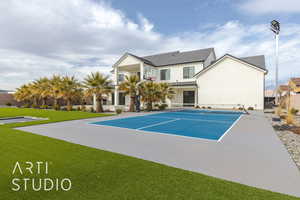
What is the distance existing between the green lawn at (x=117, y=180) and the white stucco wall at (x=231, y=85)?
2358 cm

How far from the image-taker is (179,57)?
30812mm

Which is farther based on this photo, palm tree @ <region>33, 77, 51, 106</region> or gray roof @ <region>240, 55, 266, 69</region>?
palm tree @ <region>33, 77, 51, 106</region>

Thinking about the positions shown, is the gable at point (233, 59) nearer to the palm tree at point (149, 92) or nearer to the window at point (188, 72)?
the window at point (188, 72)

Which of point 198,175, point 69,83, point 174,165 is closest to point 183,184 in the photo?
point 198,175

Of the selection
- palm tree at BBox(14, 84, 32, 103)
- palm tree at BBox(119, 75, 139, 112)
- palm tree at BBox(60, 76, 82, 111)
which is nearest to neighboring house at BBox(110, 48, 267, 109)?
palm tree at BBox(119, 75, 139, 112)

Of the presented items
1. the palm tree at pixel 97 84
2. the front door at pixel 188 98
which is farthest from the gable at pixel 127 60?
the front door at pixel 188 98

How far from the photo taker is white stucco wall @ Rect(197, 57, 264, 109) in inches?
858

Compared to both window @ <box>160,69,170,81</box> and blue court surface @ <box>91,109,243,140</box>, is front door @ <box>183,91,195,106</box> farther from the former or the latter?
blue court surface @ <box>91,109,243,140</box>

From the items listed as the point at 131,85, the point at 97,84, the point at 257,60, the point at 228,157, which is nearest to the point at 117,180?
the point at 228,157

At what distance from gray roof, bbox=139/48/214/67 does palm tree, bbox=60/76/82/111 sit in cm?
1295

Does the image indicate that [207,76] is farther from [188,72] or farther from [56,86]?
[56,86]

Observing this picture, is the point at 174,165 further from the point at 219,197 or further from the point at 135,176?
the point at 219,197

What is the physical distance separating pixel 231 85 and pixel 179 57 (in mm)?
12418

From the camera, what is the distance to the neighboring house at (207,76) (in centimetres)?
2211
